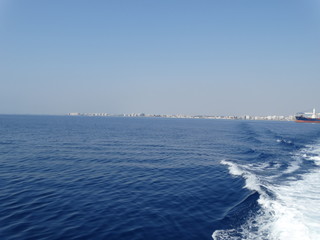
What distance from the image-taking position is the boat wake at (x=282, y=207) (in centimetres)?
1280

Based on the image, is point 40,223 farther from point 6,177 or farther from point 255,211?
point 255,211

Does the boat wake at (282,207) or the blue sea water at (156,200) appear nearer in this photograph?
the boat wake at (282,207)

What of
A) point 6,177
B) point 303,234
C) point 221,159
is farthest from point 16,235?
point 221,159

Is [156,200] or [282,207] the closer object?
[282,207]

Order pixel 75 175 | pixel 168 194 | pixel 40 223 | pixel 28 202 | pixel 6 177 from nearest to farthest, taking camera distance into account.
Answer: pixel 40 223 < pixel 28 202 < pixel 168 194 < pixel 6 177 < pixel 75 175

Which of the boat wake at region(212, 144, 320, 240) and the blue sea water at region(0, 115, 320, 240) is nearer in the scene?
the boat wake at region(212, 144, 320, 240)

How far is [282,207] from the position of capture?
16.5 metres

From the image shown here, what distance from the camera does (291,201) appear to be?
18.0m

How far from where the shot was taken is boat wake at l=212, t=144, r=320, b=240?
42.0 ft

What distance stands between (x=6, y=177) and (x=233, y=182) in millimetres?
25644

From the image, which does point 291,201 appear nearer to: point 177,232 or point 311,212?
point 311,212

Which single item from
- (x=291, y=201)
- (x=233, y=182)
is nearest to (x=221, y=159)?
(x=233, y=182)

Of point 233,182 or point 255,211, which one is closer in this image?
point 255,211

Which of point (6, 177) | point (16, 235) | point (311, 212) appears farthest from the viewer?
point (6, 177)
